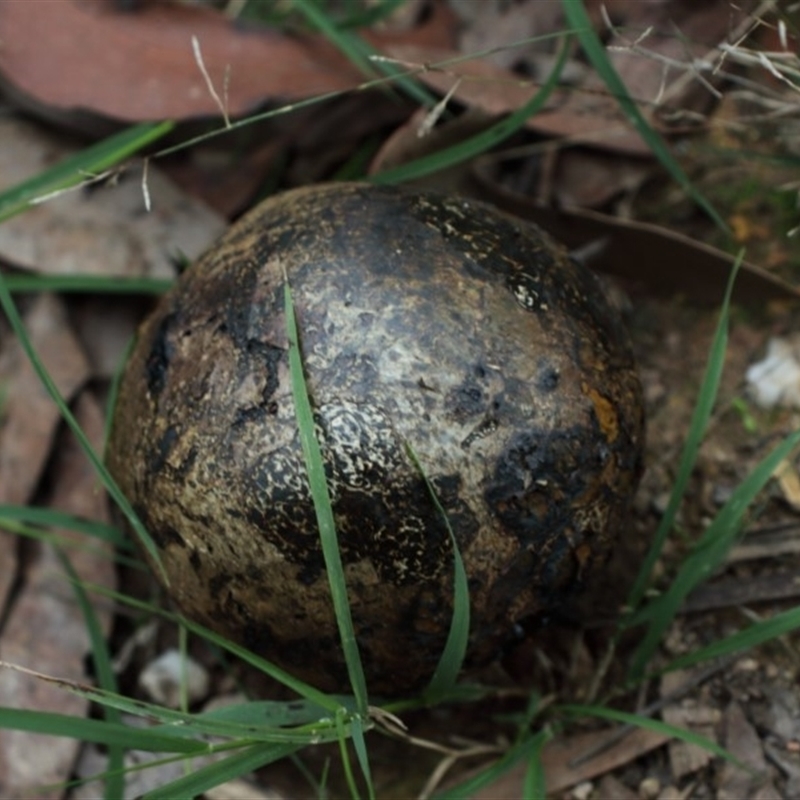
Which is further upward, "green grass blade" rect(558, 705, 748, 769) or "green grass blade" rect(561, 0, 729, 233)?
"green grass blade" rect(561, 0, 729, 233)

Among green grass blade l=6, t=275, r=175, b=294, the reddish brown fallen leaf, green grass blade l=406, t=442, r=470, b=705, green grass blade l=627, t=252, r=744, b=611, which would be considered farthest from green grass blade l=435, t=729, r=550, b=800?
green grass blade l=6, t=275, r=175, b=294

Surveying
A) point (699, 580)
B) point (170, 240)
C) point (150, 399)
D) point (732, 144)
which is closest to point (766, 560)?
point (699, 580)

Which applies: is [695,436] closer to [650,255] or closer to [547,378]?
[547,378]

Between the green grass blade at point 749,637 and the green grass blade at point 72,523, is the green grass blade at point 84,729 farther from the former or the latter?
the green grass blade at point 749,637

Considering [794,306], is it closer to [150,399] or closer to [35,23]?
[150,399]

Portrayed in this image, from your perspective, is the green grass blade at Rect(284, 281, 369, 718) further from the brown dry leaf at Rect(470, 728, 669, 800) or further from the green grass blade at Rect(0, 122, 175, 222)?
the green grass blade at Rect(0, 122, 175, 222)

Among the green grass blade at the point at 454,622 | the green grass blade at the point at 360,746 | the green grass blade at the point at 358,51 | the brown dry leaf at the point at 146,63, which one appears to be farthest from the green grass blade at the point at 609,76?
the green grass blade at the point at 360,746
